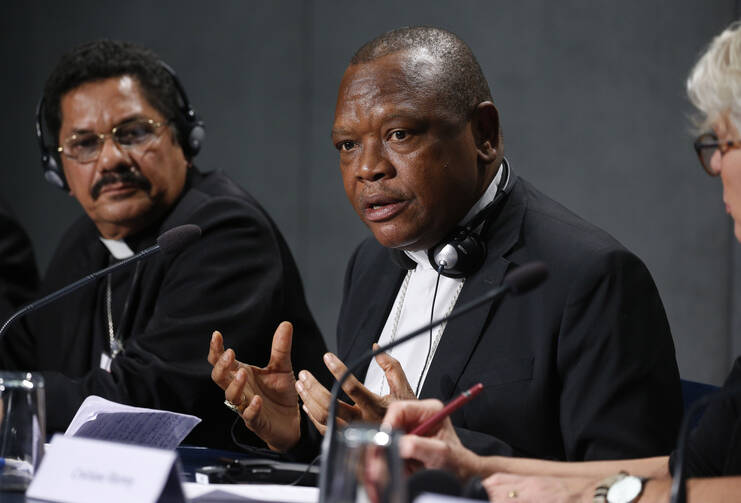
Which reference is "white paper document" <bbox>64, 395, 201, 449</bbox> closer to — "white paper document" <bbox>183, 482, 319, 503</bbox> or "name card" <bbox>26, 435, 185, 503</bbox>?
"white paper document" <bbox>183, 482, 319, 503</bbox>

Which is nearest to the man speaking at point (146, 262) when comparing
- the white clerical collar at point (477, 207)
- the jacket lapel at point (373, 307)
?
the jacket lapel at point (373, 307)

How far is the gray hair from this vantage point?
1487mm

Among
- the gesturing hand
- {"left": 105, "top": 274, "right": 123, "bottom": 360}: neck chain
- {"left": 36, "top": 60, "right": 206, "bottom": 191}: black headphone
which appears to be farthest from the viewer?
{"left": 36, "top": 60, "right": 206, "bottom": 191}: black headphone

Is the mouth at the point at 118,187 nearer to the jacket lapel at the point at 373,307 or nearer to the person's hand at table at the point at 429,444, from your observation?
the jacket lapel at the point at 373,307

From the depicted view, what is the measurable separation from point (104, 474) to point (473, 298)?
0.99 metres

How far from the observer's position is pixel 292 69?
14.3 ft

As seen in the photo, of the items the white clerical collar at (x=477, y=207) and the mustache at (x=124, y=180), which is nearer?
the white clerical collar at (x=477, y=207)

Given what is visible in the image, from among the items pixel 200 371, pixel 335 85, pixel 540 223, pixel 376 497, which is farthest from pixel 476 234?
pixel 335 85

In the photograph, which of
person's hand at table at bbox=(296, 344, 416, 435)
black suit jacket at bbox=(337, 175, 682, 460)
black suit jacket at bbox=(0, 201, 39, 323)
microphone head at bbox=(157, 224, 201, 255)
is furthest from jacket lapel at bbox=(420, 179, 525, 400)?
black suit jacket at bbox=(0, 201, 39, 323)

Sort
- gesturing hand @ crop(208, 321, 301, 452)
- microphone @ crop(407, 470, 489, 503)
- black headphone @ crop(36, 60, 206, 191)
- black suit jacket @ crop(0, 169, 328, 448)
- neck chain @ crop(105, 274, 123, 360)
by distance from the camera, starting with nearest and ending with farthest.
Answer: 1. microphone @ crop(407, 470, 489, 503)
2. gesturing hand @ crop(208, 321, 301, 452)
3. black suit jacket @ crop(0, 169, 328, 448)
4. neck chain @ crop(105, 274, 123, 360)
5. black headphone @ crop(36, 60, 206, 191)

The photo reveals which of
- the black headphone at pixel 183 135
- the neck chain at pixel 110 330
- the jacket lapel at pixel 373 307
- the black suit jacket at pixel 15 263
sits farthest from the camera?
the black suit jacket at pixel 15 263

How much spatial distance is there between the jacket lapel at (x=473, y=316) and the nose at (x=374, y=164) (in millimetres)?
258

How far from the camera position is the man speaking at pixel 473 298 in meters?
1.82

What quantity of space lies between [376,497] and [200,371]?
5.53 ft
